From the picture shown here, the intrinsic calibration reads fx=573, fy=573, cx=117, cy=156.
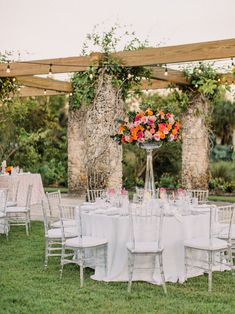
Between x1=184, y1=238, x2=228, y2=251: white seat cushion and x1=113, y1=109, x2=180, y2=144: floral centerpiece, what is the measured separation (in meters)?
1.32

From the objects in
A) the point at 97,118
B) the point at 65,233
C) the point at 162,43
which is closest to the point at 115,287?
the point at 65,233

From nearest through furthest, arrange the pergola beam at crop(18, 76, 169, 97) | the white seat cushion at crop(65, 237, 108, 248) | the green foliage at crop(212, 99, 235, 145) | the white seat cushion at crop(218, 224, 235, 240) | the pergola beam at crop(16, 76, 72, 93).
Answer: the white seat cushion at crop(65, 237, 108, 248)
the white seat cushion at crop(218, 224, 235, 240)
the pergola beam at crop(16, 76, 72, 93)
the pergola beam at crop(18, 76, 169, 97)
the green foliage at crop(212, 99, 235, 145)

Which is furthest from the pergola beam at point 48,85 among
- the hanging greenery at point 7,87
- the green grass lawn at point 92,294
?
the green grass lawn at point 92,294

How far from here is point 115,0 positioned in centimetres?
1230

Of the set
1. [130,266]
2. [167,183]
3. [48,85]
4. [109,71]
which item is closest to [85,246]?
[130,266]

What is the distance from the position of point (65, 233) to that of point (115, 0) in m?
6.90

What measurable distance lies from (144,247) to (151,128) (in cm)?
158

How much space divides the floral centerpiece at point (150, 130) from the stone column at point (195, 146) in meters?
6.35

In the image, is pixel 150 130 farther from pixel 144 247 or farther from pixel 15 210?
pixel 15 210

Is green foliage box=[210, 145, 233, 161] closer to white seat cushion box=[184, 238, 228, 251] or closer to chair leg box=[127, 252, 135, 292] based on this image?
white seat cushion box=[184, 238, 228, 251]

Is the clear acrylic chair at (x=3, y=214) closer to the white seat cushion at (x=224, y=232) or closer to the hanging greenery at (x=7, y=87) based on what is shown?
the white seat cushion at (x=224, y=232)

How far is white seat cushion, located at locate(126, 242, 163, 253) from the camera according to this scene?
5797 mm

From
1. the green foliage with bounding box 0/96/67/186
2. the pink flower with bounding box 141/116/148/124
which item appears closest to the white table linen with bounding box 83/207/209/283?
the pink flower with bounding box 141/116/148/124

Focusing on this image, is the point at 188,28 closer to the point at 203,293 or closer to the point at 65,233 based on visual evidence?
the point at 65,233
